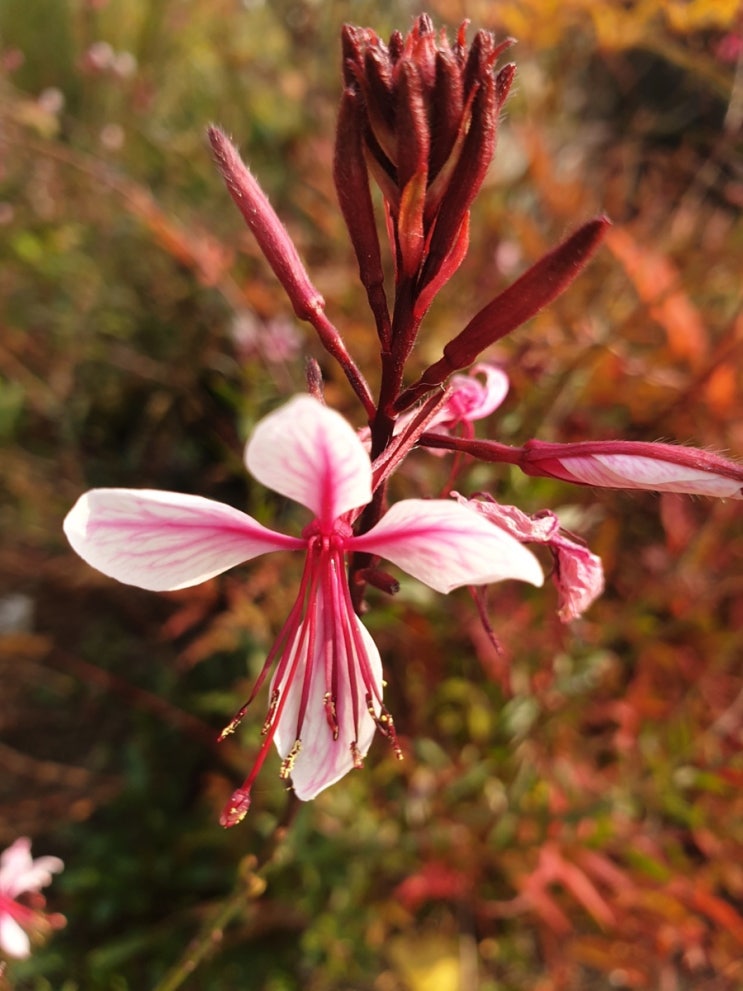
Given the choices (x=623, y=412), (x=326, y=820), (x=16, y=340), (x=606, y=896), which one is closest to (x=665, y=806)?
(x=606, y=896)

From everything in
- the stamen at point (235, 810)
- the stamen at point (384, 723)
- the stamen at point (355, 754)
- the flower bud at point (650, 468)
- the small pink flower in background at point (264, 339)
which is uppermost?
the flower bud at point (650, 468)

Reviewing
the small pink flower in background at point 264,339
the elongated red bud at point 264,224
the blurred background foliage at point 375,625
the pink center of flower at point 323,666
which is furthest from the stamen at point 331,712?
the small pink flower in background at point 264,339

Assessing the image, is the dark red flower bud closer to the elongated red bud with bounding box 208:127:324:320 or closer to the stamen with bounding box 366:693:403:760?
the elongated red bud with bounding box 208:127:324:320

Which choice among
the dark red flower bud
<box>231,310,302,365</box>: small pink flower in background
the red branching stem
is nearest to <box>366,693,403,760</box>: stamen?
the red branching stem

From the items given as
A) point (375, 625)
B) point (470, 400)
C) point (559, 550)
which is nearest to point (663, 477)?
point (559, 550)

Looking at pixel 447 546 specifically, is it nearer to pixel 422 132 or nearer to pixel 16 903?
pixel 422 132

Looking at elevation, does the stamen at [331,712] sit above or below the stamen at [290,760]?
above

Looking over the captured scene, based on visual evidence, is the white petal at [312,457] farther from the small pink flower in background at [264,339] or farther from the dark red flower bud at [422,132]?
the small pink flower in background at [264,339]
